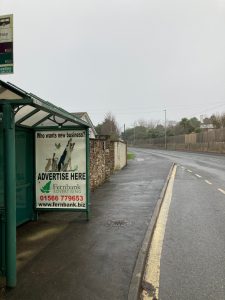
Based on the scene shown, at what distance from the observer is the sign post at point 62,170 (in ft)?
29.7

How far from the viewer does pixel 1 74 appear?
6152mm

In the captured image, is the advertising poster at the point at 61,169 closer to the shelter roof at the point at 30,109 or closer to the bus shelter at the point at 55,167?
the bus shelter at the point at 55,167

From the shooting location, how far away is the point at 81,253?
255 inches

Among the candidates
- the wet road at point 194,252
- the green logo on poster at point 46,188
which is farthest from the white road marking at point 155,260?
the green logo on poster at point 46,188

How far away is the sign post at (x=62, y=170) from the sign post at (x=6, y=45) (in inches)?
120

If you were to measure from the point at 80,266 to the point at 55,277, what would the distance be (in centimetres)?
56

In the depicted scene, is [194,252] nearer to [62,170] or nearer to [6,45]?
[62,170]

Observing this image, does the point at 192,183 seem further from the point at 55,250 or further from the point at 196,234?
the point at 55,250

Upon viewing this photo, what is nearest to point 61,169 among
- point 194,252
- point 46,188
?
point 46,188

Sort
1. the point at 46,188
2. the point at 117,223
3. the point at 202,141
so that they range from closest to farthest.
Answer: the point at 117,223 < the point at 46,188 < the point at 202,141

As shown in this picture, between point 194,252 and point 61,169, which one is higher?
point 61,169

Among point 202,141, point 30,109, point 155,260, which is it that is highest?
point 30,109

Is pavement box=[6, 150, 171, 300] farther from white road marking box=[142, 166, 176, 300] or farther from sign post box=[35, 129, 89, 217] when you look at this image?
sign post box=[35, 129, 89, 217]

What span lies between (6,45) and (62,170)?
12.1ft
